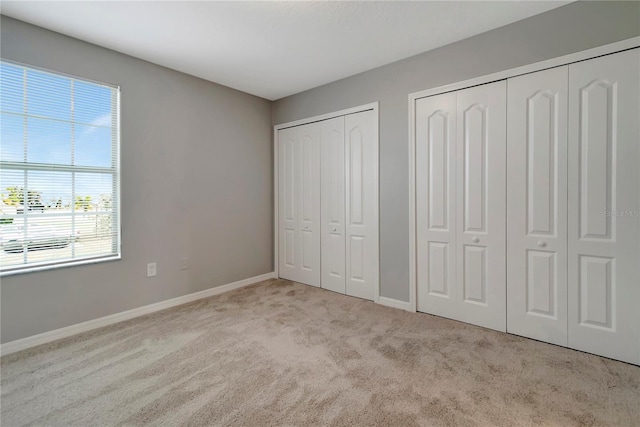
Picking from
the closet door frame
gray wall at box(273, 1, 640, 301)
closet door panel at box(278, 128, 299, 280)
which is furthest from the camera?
closet door panel at box(278, 128, 299, 280)

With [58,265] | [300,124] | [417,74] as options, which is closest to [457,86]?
[417,74]

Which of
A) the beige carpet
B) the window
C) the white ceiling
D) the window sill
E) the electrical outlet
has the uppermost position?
the white ceiling

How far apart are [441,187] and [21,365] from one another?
11.9ft

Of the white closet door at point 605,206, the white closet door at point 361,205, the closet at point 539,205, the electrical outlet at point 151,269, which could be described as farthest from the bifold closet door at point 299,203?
the white closet door at point 605,206

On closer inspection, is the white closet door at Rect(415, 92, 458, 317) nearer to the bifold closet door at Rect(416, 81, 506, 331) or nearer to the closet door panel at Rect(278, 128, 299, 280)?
the bifold closet door at Rect(416, 81, 506, 331)

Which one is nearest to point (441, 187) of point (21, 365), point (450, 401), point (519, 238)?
point (519, 238)

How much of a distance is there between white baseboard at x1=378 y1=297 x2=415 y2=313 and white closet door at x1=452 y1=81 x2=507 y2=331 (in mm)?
456

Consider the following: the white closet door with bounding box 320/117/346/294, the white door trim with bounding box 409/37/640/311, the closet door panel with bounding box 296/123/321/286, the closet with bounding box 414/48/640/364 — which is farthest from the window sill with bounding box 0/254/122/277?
the closet with bounding box 414/48/640/364

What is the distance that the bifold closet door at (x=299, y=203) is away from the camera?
3.87 m

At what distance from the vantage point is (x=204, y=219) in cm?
351

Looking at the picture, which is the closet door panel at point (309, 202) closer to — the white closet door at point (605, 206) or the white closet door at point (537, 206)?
the white closet door at point (537, 206)

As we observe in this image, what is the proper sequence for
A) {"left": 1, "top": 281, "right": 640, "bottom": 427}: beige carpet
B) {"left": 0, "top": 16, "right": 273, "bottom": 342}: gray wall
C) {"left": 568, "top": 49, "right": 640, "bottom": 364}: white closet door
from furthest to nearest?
{"left": 0, "top": 16, "right": 273, "bottom": 342}: gray wall, {"left": 568, "top": 49, "right": 640, "bottom": 364}: white closet door, {"left": 1, "top": 281, "right": 640, "bottom": 427}: beige carpet

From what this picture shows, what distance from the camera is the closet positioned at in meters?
2.05

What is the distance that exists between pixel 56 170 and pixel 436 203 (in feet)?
11.2
